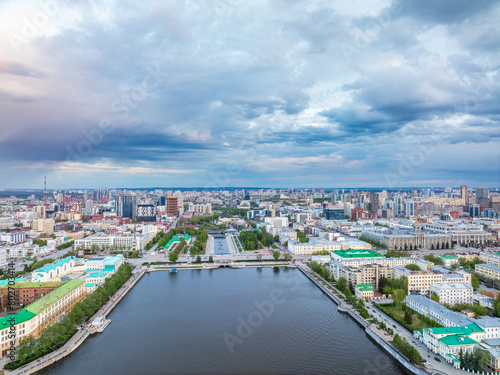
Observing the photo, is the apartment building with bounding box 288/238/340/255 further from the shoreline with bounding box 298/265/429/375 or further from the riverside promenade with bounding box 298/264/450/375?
the shoreline with bounding box 298/265/429/375

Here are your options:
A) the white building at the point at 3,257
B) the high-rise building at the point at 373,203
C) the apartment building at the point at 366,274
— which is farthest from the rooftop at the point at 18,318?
the high-rise building at the point at 373,203

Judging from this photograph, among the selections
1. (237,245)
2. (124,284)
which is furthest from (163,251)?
(124,284)

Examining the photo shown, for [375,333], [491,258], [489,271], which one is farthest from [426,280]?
[491,258]

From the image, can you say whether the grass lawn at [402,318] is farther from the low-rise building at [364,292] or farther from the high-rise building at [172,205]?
the high-rise building at [172,205]

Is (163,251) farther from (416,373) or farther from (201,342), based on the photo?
(416,373)

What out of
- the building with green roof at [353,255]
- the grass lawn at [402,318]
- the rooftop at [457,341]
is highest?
the building with green roof at [353,255]

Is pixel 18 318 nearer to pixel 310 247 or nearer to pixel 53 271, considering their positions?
pixel 53 271

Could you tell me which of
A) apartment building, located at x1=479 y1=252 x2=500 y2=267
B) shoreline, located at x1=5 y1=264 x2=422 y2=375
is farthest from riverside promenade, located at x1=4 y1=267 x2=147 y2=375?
apartment building, located at x1=479 y1=252 x2=500 y2=267
